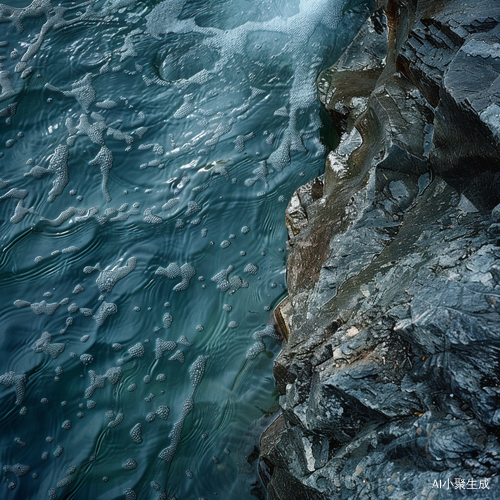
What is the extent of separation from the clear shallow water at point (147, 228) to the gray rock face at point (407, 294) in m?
0.76

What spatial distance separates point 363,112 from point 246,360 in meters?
2.64

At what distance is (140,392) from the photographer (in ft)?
13.8

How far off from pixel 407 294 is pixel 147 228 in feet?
10.7

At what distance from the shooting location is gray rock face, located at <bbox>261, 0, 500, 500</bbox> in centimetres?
205

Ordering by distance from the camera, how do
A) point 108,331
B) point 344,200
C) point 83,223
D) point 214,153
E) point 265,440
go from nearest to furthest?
1. point 265,440
2. point 344,200
3. point 108,331
4. point 83,223
5. point 214,153

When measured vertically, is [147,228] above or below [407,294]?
below

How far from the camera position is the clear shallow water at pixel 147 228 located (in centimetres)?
399

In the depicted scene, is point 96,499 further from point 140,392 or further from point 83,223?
point 83,223

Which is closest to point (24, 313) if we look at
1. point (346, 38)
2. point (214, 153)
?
point (214, 153)

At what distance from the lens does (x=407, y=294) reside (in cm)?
245

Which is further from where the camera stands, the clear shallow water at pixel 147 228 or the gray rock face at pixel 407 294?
the clear shallow water at pixel 147 228

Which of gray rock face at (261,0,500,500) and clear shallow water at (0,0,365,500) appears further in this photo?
clear shallow water at (0,0,365,500)

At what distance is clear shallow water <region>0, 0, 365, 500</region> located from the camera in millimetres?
3994

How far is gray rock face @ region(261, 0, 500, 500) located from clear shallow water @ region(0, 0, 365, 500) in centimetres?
76
